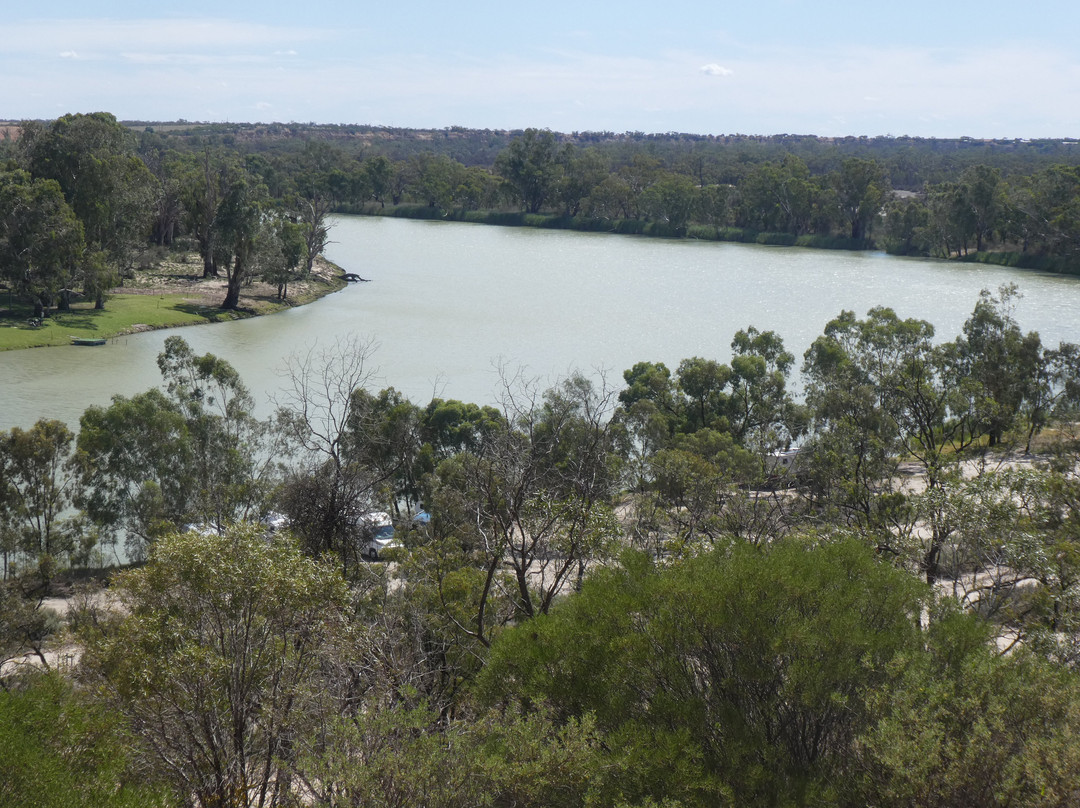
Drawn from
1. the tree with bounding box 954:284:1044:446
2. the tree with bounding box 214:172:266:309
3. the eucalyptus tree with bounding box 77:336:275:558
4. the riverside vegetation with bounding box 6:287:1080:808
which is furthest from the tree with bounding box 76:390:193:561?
the tree with bounding box 214:172:266:309

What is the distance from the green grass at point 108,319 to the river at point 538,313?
101 cm

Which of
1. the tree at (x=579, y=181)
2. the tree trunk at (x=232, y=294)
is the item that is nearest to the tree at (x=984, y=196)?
the tree at (x=579, y=181)

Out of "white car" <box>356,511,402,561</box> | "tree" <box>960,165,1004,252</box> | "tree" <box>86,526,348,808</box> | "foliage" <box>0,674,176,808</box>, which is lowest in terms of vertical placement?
"white car" <box>356,511,402,561</box>

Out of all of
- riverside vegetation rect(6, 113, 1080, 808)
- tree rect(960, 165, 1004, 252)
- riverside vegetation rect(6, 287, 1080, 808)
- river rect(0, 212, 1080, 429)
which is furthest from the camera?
tree rect(960, 165, 1004, 252)

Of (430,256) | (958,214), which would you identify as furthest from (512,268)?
A: (958,214)

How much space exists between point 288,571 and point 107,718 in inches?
87.8

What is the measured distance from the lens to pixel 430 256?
73000 mm

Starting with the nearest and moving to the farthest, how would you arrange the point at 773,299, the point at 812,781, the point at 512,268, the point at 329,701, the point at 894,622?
the point at 812,781 < the point at 329,701 < the point at 894,622 < the point at 773,299 < the point at 512,268

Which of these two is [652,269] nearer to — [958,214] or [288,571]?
[958,214]

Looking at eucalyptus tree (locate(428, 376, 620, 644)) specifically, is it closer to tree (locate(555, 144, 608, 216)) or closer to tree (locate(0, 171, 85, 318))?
tree (locate(0, 171, 85, 318))

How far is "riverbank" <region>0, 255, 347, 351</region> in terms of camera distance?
4178 cm

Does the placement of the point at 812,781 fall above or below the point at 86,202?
below

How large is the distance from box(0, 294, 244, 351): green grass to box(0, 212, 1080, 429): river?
3.30ft

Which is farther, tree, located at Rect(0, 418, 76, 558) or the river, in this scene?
the river
